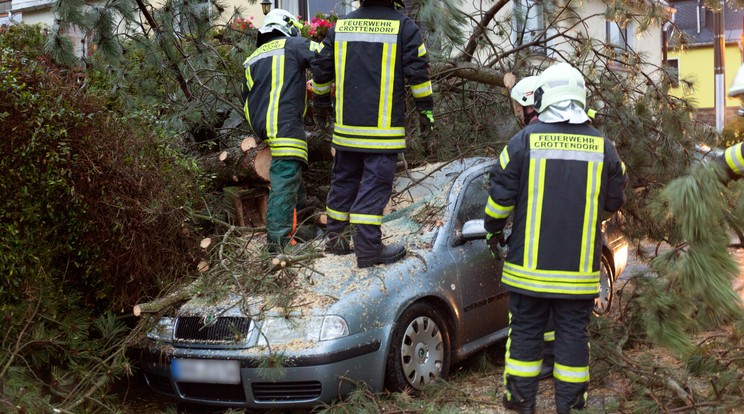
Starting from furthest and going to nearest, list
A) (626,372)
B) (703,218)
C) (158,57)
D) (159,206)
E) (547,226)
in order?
(158,57)
(159,206)
(626,372)
(547,226)
(703,218)

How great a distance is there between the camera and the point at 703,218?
3.28 metres

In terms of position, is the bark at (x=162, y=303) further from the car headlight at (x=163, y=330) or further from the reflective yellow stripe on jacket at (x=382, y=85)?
the reflective yellow stripe on jacket at (x=382, y=85)

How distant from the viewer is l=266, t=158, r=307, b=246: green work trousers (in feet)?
16.6

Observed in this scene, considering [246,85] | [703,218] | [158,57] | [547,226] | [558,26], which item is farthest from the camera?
[558,26]

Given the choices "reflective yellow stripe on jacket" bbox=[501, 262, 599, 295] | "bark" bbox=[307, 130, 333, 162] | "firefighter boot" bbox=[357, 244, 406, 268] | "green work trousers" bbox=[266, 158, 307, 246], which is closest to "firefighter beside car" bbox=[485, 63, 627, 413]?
"reflective yellow stripe on jacket" bbox=[501, 262, 599, 295]

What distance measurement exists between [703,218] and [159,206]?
9.36 ft

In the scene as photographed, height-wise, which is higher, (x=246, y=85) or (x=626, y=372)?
(x=246, y=85)

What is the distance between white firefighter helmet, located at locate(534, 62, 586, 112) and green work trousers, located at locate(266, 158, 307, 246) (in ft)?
5.93

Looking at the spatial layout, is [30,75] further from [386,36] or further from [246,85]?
[386,36]

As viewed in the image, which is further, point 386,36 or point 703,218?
point 386,36

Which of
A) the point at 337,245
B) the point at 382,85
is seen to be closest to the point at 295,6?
the point at 382,85

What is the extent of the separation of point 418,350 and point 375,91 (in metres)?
1.50

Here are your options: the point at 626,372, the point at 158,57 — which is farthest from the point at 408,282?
the point at 158,57

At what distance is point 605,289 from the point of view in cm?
595
